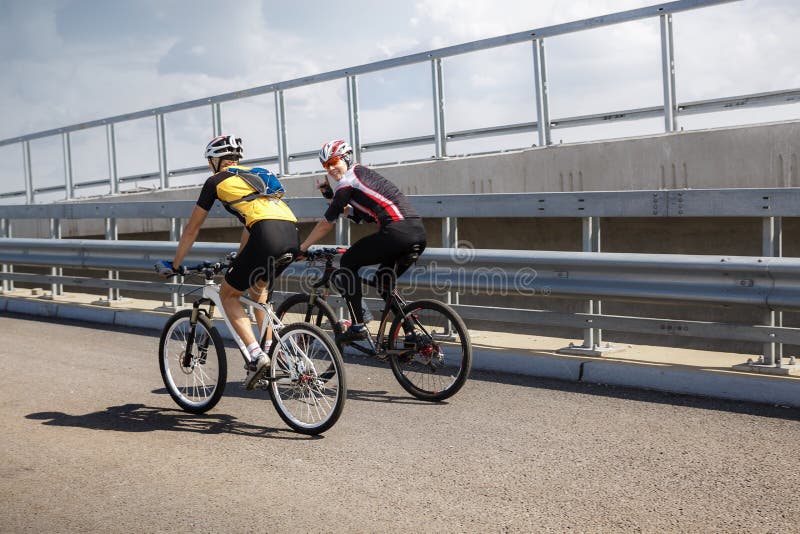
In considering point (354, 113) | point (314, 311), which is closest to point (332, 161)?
point (314, 311)

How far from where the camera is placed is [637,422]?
576 cm

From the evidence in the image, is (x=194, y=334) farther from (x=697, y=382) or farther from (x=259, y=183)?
(x=697, y=382)

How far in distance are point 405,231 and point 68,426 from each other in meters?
2.66

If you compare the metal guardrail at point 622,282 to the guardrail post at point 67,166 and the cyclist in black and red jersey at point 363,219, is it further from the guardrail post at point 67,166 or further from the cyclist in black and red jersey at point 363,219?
the guardrail post at point 67,166

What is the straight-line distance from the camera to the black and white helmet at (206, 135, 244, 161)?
602 cm

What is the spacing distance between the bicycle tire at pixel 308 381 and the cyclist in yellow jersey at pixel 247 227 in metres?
0.15

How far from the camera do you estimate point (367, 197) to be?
21.5 ft

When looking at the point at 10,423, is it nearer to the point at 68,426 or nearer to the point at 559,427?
the point at 68,426

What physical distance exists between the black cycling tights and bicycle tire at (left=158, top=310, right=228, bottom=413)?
1.04 meters

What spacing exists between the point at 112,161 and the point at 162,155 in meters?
1.64

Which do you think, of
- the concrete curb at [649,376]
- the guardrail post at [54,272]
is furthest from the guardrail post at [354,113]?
the concrete curb at [649,376]

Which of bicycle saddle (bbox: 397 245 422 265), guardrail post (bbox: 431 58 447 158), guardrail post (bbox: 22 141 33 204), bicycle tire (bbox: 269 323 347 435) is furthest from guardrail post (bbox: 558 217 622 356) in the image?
guardrail post (bbox: 22 141 33 204)

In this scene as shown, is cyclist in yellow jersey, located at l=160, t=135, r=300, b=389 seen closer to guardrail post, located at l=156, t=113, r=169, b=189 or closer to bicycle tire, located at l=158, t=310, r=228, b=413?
bicycle tire, located at l=158, t=310, r=228, b=413

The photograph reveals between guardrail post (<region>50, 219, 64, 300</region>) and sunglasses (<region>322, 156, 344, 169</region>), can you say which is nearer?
sunglasses (<region>322, 156, 344, 169</region>)
